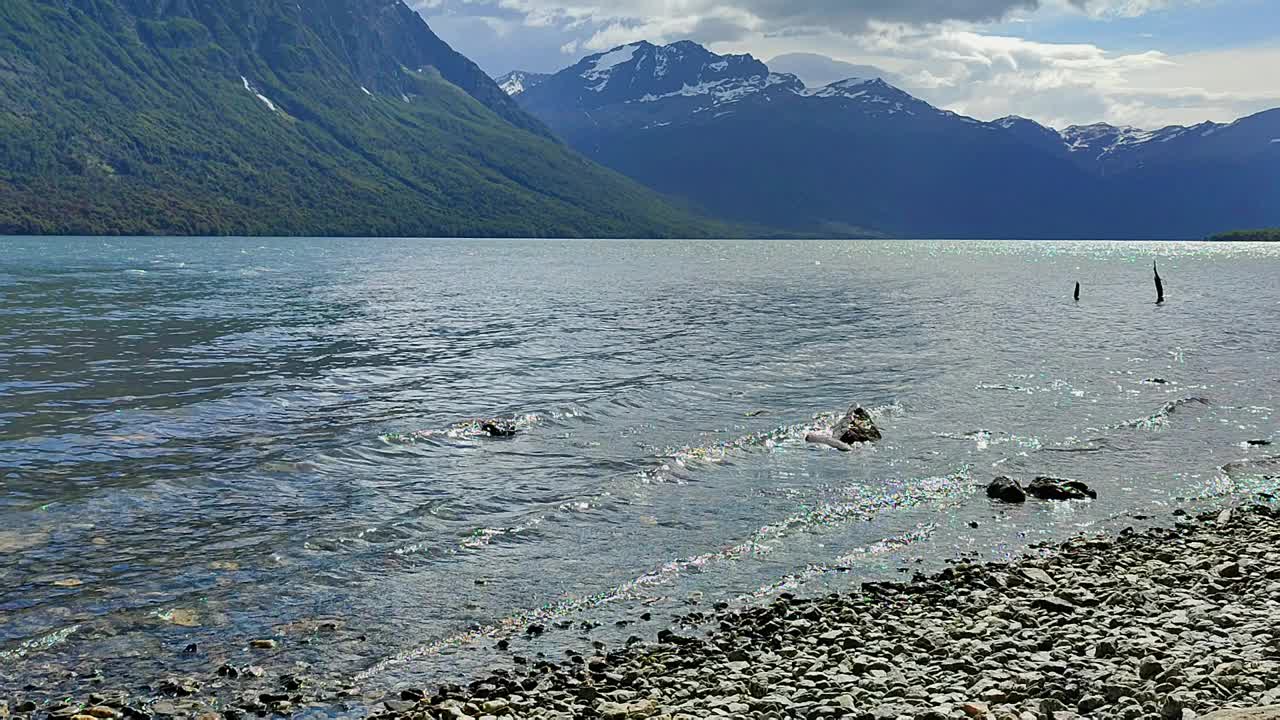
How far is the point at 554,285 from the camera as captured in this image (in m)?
120

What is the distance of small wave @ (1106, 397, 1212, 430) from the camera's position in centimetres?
3425

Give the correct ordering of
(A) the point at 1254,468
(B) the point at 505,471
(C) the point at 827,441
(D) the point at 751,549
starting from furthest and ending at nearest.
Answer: (C) the point at 827,441 < (A) the point at 1254,468 < (B) the point at 505,471 < (D) the point at 751,549

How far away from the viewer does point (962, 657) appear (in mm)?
13617

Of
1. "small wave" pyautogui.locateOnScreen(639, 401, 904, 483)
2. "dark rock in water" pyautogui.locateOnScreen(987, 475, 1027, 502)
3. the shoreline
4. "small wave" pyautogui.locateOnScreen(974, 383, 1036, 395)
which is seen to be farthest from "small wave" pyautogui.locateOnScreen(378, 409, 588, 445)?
"small wave" pyautogui.locateOnScreen(974, 383, 1036, 395)

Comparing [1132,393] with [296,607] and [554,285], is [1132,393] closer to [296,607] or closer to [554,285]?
[296,607]

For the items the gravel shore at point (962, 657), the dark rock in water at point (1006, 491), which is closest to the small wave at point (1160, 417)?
the dark rock in water at point (1006, 491)

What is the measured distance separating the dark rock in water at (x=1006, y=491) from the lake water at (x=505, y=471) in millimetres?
874

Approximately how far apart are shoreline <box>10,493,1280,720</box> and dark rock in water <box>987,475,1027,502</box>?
658 centimetres

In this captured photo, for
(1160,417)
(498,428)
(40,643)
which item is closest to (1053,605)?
(40,643)

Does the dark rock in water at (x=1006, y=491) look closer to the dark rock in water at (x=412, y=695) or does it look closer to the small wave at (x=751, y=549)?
the small wave at (x=751, y=549)

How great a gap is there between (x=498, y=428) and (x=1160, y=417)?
1021 inches

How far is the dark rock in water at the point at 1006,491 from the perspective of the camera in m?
24.6

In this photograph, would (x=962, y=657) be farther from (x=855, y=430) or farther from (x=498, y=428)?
(x=498, y=428)

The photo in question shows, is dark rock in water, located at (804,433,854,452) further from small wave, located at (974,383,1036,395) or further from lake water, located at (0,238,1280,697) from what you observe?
small wave, located at (974,383,1036,395)
